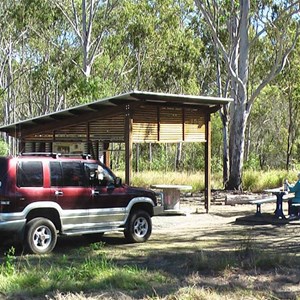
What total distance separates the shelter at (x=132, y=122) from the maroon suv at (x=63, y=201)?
3.33 metres

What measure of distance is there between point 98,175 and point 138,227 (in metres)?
1.52

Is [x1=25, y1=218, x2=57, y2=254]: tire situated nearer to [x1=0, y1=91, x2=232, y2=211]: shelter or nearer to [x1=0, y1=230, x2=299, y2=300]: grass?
[x1=0, y1=230, x2=299, y2=300]: grass

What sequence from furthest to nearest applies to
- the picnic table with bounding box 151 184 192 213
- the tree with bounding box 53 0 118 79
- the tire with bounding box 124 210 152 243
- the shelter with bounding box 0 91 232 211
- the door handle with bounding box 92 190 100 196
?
1. the tree with bounding box 53 0 118 79
2. the picnic table with bounding box 151 184 192 213
3. the shelter with bounding box 0 91 232 211
4. the tire with bounding box 124 210 152 243
5. the door handle with bounding box 92 190 100 196

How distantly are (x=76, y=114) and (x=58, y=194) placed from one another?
7.41m

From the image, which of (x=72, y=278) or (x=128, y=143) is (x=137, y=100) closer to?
(x=128, y=143)

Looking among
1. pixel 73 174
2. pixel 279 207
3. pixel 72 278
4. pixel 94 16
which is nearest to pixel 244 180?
pixel 279 207

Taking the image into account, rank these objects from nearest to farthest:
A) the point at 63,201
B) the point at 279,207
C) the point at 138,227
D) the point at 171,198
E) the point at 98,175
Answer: the point at 63,201
the point at 98,175
the point at 138,227
the point at 279,207
the point at 171,198

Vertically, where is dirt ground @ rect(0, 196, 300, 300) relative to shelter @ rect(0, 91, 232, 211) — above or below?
below

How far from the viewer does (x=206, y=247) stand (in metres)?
11.5

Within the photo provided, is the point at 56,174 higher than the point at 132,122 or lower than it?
lower

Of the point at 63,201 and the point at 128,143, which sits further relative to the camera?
the point at 128,143

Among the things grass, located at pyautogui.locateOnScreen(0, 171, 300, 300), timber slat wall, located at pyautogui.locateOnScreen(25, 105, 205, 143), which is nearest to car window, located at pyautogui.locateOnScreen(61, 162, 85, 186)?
grass, located at pyautogui.locateOnScreen(0, 171, 300, 300)

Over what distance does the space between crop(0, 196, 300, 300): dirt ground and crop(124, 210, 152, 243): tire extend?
0.20 m

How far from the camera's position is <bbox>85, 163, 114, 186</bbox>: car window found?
1176 cm
